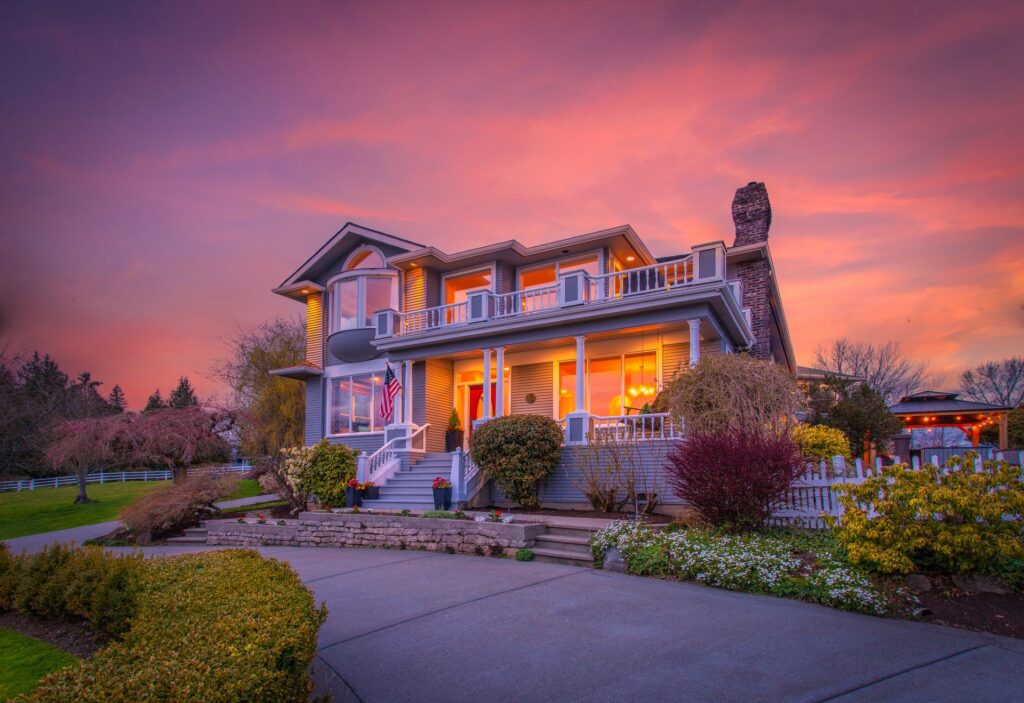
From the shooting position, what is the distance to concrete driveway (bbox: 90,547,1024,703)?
14.3ft

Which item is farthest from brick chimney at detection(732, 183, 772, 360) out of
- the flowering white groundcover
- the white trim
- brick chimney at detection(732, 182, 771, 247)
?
the flowering white groundcover

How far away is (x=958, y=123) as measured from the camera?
12.5m

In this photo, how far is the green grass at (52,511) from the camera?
17.7 meters

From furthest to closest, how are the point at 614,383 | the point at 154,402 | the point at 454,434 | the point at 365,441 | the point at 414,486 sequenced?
the point at 154,402 → the point at 365,441 → the point at 454,434 → the point at 614,383 → the point at 414,486

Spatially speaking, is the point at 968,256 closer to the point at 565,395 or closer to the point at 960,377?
the point at 565,395

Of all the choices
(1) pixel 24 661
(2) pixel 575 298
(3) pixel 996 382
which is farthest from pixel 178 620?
(3) pixel 996 382

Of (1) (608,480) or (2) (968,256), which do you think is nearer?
(1) (608,480)

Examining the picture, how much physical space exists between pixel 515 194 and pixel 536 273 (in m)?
2.35

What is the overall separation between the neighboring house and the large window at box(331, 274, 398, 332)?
40 millimetres

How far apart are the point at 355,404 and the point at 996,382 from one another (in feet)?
135

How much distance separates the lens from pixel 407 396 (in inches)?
717

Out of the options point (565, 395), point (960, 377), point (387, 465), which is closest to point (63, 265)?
point (387, 465)

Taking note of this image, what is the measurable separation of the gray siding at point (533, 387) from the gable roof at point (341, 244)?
5333 mm

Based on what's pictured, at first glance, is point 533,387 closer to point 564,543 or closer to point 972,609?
point 564,543
